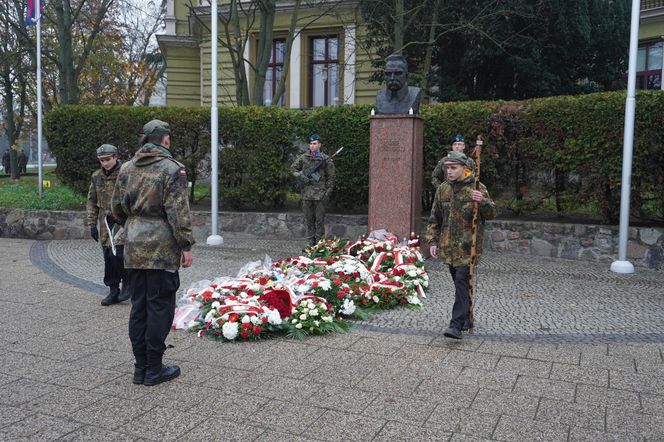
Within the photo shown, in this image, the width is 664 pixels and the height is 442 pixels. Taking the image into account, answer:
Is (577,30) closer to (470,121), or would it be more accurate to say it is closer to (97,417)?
(470,121)

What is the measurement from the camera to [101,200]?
25.1ft

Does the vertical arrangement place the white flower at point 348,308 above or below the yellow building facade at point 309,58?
below

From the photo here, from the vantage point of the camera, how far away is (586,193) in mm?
11492

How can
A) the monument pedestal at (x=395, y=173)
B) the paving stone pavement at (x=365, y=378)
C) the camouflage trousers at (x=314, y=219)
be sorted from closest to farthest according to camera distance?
1. the paving stone pavement at (x=365, y=378)
2. the monument pedestal at (x=395, y=173)
3. the camouflage trousers at (x=314, y=219)

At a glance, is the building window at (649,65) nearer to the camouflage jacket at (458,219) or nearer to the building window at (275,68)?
the building window at (275,68)

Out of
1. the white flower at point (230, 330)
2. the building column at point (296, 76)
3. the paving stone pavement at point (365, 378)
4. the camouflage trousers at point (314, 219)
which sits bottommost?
the paving stone pavement at point (365, 378)

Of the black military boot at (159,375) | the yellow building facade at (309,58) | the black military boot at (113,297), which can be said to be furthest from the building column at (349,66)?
the black military boot at (159,375)

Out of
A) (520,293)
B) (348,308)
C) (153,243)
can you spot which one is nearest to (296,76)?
(520,293)

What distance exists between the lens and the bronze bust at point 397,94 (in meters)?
10.6

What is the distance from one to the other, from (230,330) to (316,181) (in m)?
5.65

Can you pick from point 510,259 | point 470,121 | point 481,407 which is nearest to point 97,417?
point 481,407

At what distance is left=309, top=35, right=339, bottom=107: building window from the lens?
24250 mm

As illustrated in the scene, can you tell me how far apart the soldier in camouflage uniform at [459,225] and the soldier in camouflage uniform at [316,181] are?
519 centimetres

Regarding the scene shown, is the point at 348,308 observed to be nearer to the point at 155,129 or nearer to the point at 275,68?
the point at 155,129
